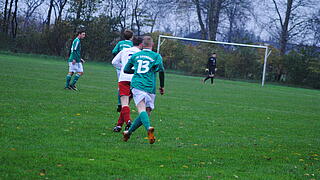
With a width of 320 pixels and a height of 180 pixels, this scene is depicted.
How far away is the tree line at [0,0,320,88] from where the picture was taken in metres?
42.5

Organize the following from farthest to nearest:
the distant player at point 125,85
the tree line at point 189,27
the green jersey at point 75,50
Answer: the tree line at point 189,27 < the green jersey at point 75,50 < the distant player at point 125,85

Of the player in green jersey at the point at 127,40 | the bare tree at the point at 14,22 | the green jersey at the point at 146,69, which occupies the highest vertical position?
the bare tree at the point at 14,22

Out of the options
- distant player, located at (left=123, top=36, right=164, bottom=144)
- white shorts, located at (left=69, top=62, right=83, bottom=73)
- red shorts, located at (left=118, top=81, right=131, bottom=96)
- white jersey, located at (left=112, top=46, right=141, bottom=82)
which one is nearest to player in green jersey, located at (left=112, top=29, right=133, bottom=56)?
white jersey, located at (left=112, top=46, right=141, bottom=82)

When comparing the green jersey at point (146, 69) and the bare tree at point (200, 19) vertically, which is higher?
the bare tree at point (200, 19)

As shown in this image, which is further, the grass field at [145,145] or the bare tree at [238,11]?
the bare tree at [238,11]

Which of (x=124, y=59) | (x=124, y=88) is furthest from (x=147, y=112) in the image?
(x=124, y=59)

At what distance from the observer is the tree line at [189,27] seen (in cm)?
4247

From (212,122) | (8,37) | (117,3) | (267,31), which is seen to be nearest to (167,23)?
(117,3)

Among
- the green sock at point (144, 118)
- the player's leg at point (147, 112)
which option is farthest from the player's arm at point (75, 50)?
the green sock at point (144, 118)

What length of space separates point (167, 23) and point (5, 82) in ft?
132

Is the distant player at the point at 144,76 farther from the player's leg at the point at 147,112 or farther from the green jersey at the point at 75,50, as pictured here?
the green jersey at the point at 75,50

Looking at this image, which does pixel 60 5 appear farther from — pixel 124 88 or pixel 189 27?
pixel 124 88

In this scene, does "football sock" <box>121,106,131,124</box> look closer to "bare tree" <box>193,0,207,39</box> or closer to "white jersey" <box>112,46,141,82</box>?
"white jersey" <box>112,46,141,82</box>

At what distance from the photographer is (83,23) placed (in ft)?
152
